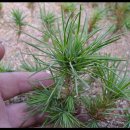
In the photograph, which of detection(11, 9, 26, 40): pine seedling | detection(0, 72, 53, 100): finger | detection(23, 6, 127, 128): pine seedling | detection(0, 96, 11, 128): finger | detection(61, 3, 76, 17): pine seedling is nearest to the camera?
detection(23, 6, 127, 128): pine seedling

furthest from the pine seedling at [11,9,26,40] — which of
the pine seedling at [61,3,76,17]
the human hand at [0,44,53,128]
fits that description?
the human hand at [0,44,53,128]

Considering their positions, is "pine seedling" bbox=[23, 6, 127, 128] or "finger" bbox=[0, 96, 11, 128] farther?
"finger" bbox=[0, 96, 11, 128]

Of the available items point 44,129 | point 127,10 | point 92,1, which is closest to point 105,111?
point 44,129

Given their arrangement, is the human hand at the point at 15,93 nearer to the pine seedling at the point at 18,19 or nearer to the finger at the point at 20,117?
the finger at the point at 20,117

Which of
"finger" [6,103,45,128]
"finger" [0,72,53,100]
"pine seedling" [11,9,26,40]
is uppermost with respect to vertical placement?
"pine seedling" [11,9,26,40]

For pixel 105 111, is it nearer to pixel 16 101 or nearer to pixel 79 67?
pixel 79 67

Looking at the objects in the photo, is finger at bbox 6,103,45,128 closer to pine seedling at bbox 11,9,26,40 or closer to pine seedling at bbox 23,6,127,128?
→ pine seedling at bbox 23,6,127,128
